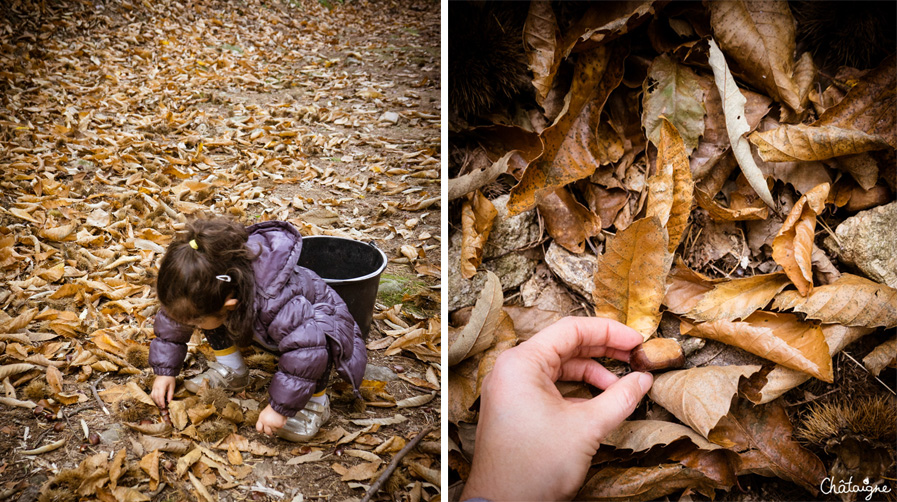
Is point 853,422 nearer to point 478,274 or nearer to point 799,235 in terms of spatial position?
point 799,235

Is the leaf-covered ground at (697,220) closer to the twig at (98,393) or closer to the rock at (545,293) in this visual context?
the rock at (545,293)

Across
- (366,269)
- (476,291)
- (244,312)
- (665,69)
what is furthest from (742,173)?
(244,312)

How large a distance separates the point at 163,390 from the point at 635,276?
2.95 feet

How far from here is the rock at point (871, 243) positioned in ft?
2.88

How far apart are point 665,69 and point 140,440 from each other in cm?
122

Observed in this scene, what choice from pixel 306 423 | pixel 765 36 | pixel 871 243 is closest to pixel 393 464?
pixel 306 423

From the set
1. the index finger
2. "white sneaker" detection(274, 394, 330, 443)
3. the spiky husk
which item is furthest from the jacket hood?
the spiky husk

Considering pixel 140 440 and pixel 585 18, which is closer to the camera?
pixel 140 440

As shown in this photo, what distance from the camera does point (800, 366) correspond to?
0.79 m

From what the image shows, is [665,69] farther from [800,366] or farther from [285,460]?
[285,460]

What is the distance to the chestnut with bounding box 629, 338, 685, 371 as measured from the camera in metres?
0.85

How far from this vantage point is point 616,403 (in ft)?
2.48

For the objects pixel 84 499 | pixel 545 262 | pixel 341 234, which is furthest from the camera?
pixel 341 234

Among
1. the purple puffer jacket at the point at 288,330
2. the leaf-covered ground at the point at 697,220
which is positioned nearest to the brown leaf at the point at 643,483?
the leaf-covered ground at the point at 697,220
